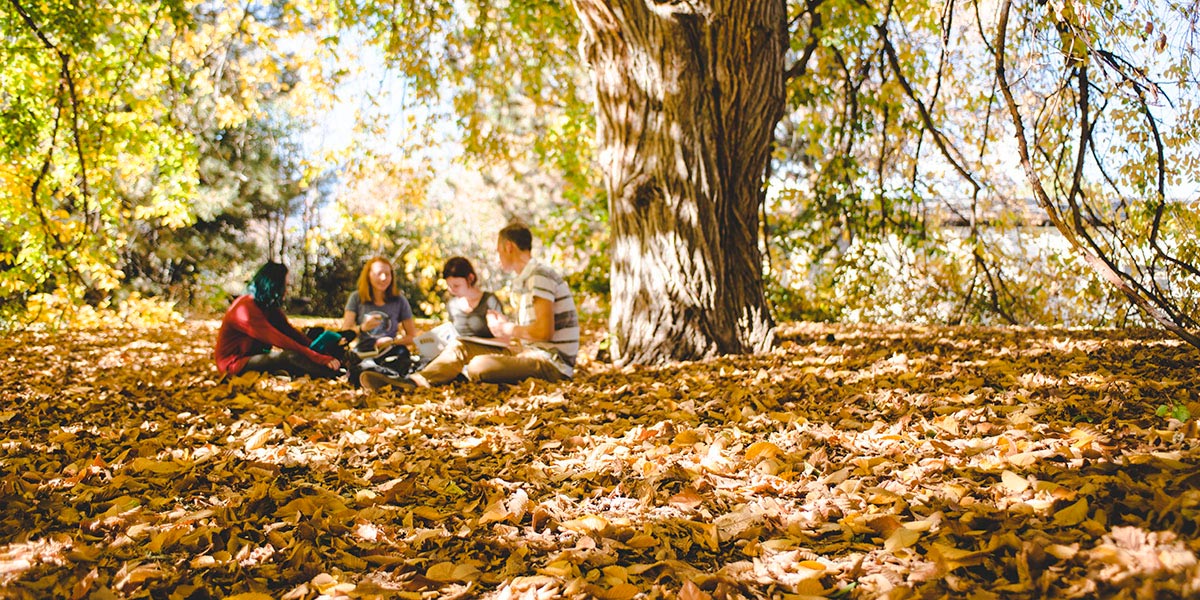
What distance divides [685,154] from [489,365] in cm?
174

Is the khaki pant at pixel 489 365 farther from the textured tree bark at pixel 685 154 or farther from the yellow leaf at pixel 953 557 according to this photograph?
the yellow leaf at pixel 953 557

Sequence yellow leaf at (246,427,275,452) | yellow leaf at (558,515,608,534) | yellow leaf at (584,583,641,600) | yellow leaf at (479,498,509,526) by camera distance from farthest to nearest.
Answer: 1. yellow leaf at (246,427,275,452)
2. yellow leaf at (479,498,509,526)
3. yellow leaf at (558,515,608,534)
4. yellow leaf at (584,583,641,600)

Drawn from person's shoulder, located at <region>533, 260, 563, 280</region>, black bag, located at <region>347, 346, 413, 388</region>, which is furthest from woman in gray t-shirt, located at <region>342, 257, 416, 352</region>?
person's shoulder, located at <region>533, 260, 563, 280</region>

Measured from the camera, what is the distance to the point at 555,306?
4738 millimetres

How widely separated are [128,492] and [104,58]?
227 inches

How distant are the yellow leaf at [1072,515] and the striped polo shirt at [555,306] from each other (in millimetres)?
3150

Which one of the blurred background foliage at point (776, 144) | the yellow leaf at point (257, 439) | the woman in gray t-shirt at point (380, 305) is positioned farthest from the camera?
the woman in gray t-shirt at point (380, 305)

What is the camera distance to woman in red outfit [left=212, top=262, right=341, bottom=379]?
4797mm

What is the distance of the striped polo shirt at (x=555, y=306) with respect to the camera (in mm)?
4664

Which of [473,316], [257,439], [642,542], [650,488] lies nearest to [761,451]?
[650,488]

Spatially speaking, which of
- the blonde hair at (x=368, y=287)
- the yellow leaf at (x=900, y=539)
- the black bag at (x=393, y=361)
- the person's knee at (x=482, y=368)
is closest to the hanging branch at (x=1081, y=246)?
the yellow leaf at (x=900, y=539)

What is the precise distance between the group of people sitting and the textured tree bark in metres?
0.51

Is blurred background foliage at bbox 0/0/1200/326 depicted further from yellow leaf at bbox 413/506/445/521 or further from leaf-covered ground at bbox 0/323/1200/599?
yellow leaf at bbox 413/506/445/521

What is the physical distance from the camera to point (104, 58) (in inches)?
260
